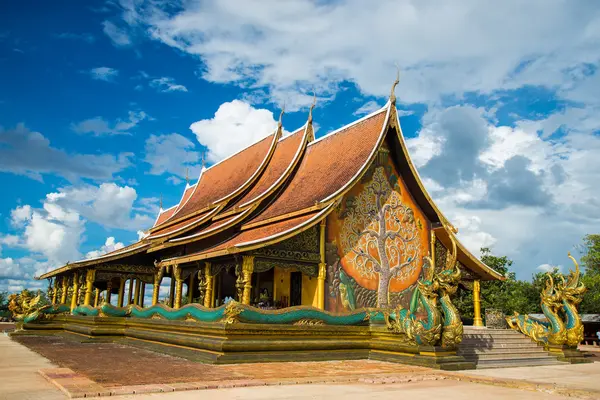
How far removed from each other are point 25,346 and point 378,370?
8.00 metres

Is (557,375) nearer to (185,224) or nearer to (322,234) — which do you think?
(322,234)

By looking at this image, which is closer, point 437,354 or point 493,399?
point 493,399

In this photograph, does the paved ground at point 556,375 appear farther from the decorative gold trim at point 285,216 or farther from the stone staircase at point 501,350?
the decorative gold trim at point 285,216

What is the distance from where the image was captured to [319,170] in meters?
13.9

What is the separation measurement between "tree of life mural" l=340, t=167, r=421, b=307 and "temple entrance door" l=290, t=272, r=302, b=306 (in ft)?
5.04

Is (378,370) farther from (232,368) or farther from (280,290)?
(280,290)

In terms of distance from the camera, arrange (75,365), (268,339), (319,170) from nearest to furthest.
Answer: (75,365) < (268,339) < (319,170)

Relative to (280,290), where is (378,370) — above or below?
below

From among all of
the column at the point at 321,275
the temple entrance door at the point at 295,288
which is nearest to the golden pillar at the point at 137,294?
the temple entrance door at the point at 295,288

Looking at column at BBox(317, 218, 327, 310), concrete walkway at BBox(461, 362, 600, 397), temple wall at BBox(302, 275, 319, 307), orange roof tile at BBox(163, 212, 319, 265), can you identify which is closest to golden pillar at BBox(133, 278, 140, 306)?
orange roof tile at BBox(163, 212, 319, 265)

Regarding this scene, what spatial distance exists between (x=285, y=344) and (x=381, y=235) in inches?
166

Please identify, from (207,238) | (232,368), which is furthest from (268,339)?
(207,238)

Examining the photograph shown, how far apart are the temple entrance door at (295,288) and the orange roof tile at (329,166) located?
5.16ft

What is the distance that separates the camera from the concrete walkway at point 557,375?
278 inches
